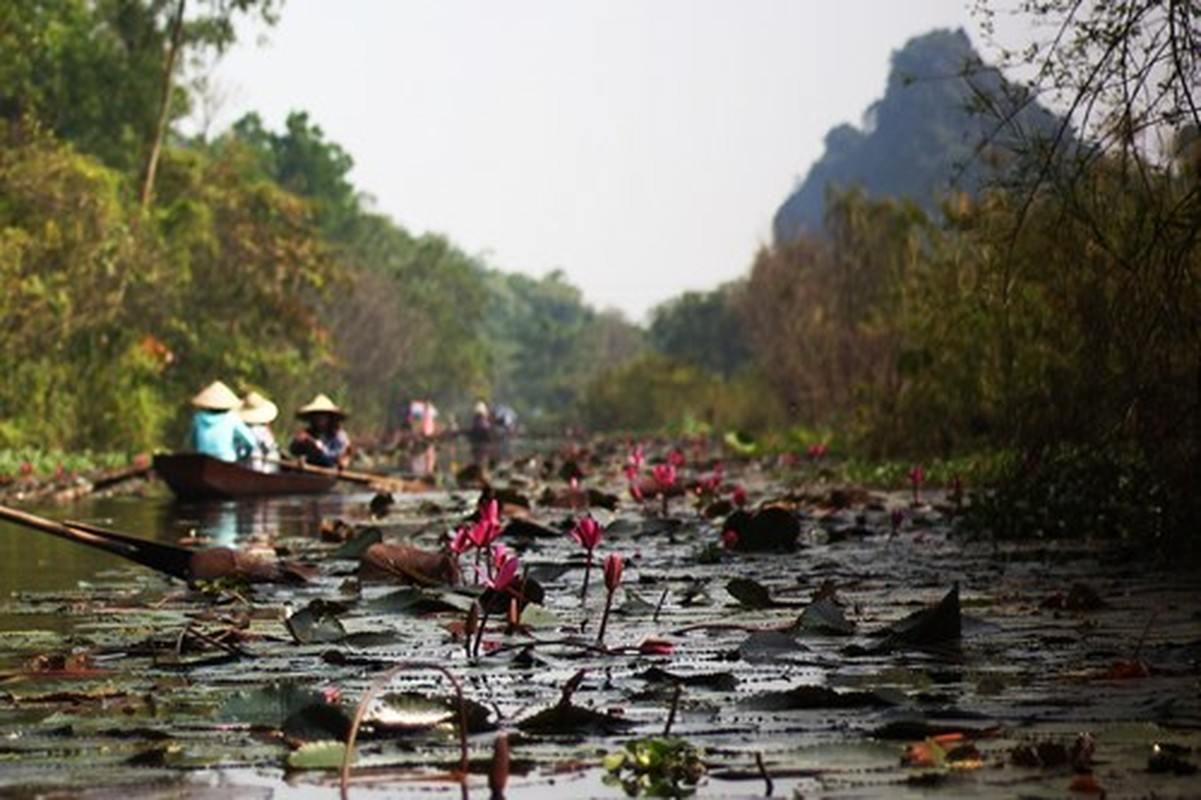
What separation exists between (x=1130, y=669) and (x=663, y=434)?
53998 mm

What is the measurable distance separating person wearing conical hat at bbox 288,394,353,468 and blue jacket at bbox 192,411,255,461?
91 cm

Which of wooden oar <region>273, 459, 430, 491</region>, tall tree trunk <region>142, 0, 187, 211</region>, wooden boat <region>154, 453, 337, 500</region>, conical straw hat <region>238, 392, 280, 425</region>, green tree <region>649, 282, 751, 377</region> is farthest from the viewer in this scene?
green tree <region>649, 282, 751, 377</region>

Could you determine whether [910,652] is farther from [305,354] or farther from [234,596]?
[305,354]

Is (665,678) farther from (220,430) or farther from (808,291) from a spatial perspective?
(808,291)

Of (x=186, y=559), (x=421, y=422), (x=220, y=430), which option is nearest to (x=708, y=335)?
Answer: (x=421, y=422)

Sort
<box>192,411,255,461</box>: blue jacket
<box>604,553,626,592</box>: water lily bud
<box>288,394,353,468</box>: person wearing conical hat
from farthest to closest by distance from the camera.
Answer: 1. <box>288,394,353,468</box>: person wearing conical hat
2. <box>192,411,255,461</box>: blue jacket
3. <box>604,553,626,592</box>: water lily bud

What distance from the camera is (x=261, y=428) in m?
24.6

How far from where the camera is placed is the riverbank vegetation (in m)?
9.16

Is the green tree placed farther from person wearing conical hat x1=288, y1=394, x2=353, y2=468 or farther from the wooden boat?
the wooden boat

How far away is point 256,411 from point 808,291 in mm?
15694

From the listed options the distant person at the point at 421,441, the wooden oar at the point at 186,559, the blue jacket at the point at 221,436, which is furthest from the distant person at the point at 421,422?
the wooden oar at the point at 186,559

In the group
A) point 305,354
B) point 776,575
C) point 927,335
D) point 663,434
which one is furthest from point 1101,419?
point 663,434

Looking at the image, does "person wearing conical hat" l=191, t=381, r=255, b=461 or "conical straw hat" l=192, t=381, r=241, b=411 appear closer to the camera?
"conical straw hat" l=192, t=381, r=241, b=411

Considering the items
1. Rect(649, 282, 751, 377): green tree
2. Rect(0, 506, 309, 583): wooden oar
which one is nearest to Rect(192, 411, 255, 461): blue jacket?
Rect(0, 506, 309, 583): wooden oar
